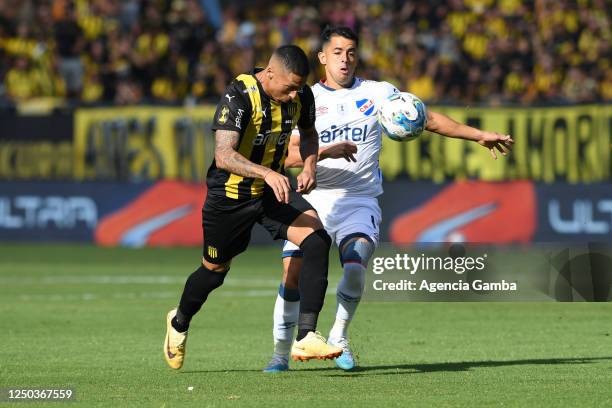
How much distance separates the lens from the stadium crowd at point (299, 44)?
25781mm

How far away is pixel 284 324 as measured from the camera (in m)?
9.68

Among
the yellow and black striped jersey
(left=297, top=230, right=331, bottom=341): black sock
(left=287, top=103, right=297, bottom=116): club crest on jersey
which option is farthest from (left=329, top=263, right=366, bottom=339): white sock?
(left=287, top=103, right=297, bottom=116): club crest on jersey

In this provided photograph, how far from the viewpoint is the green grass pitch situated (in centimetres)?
833

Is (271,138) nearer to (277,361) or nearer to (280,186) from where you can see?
(280,186)

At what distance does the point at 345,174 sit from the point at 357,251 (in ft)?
2.23

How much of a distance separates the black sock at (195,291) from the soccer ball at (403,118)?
1606 mm

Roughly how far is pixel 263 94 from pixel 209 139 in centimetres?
1526

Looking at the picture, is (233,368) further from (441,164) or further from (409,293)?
(441,164)

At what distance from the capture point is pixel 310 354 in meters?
8.79

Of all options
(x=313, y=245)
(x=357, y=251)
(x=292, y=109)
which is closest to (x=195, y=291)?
(x=313, y=245)

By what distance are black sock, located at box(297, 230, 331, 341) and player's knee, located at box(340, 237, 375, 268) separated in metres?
0.55

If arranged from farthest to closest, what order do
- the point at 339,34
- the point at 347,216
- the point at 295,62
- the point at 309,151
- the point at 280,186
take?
the point at 347,216 < the point at 339,34 < the point at 309,151 < the point at 295,62 < the point at 280,186

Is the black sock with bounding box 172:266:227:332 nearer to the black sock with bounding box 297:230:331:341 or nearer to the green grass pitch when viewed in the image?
the green grass pitch

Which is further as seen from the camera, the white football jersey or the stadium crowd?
the stadium crowd
